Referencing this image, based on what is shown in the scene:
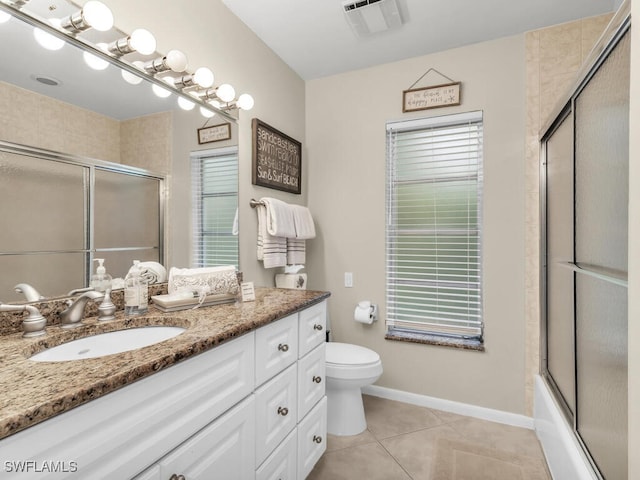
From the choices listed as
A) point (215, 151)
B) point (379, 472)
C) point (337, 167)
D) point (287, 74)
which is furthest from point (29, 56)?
point (379, 472)

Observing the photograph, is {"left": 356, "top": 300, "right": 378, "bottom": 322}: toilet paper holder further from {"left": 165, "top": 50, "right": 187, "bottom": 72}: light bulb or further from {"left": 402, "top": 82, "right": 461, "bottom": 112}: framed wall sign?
{"left": 165, "top": 50, "right": 187, "bottom": 72}: light bulb

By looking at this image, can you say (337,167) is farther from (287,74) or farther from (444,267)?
(444,267)

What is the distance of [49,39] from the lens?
1137mm

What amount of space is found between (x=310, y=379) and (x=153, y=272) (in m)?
0.87

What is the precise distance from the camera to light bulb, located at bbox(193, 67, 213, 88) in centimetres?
158

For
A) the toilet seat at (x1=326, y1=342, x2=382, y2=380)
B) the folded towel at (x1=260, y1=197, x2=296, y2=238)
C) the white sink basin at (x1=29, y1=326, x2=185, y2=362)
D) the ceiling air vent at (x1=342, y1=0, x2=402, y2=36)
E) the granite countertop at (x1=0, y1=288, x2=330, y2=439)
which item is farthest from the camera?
the folded towel at (x1=260, y1=197, x2=296, y2=238)

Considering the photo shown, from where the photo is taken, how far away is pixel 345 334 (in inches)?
103

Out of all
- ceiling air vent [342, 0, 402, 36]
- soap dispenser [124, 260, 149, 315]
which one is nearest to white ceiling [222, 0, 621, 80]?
ceiling air vent [342, 0, 402, 36]

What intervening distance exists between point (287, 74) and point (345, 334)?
202 centimetres

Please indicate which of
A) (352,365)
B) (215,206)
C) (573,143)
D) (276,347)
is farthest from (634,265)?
(215,206)

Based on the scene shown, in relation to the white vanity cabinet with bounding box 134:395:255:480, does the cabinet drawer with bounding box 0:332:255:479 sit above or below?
above

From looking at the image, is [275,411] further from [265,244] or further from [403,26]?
[403,26]

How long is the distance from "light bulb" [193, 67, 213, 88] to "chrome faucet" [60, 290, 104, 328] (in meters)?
1.05

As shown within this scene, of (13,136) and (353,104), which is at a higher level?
(353,104)
